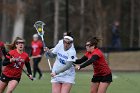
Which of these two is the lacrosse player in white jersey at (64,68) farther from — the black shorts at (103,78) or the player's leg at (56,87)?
the black shorts at (103,78)

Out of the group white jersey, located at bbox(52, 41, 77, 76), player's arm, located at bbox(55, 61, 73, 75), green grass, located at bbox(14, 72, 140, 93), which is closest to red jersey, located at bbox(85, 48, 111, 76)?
white jersey, located at bbox(52, 41, 77, 76)

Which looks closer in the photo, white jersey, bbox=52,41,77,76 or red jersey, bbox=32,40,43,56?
white jersey, bbox=52,41,77,76

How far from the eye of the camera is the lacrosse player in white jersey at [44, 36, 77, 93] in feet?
46.1

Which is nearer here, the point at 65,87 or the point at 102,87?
the point at 65,87

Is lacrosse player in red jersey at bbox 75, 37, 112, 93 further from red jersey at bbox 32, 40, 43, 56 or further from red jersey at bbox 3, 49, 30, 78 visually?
red jersey at bbox 32, 40, 43, 56

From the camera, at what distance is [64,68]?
13992mm

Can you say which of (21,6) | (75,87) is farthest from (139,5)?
(75,87)

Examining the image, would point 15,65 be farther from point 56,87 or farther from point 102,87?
point 102,87

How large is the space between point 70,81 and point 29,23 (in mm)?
59909

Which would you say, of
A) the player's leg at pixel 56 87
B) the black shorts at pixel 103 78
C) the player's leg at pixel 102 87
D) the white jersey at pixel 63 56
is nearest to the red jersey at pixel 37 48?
the black shorts at pixel 103 78

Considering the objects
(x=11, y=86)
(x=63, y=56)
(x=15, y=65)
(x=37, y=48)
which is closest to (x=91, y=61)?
(x=63, y=56)

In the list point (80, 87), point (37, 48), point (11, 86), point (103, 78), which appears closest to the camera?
point (11, 86)

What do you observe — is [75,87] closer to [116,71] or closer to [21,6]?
[116,71]

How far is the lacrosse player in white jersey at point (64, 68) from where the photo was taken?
1405 centimetres
